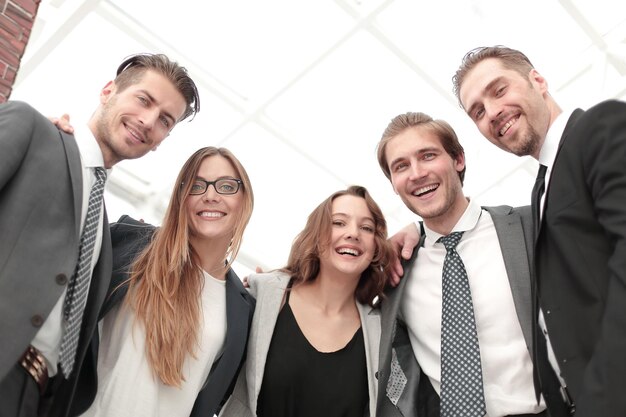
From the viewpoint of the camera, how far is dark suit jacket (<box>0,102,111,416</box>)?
1.71 meters

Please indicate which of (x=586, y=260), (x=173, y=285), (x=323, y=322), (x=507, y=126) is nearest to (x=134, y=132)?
(x=173, y=285)

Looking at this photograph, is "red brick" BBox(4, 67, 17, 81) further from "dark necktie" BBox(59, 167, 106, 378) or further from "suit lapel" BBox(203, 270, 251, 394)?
"suit lapel" BBox(203, 270, 251, 394)

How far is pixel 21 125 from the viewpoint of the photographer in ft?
6.11

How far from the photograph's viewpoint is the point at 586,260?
1808 mm

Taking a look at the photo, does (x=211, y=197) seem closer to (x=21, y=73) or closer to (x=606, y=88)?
(x=21, y=73)

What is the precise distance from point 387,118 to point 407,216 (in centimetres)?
226

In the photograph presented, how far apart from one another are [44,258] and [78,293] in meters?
0.22

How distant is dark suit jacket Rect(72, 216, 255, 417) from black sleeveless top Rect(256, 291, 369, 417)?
0.18 metres

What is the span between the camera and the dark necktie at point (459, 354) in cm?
233

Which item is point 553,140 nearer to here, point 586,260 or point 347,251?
point 586,260

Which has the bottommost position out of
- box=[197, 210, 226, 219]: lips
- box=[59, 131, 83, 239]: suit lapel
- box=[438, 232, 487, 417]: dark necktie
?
box=[438, 232, 487, 417]: dark necktie

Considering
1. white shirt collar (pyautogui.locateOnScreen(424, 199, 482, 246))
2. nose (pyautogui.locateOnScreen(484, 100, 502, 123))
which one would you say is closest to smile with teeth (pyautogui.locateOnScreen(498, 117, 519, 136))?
nose (pyautogui.locateOnScreen(484, 100, 502, 123))

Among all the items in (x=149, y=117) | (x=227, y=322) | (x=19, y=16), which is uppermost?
(x=19, y=16)

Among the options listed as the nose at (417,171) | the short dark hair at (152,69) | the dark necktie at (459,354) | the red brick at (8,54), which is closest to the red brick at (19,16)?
the red brick at (8,54)
